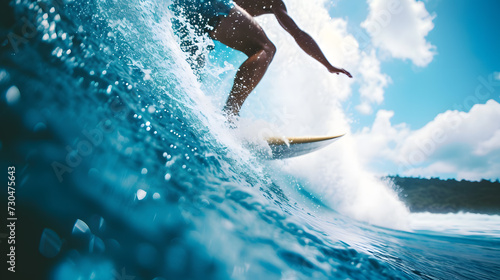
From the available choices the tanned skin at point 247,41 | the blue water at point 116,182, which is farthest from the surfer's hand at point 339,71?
the blue water at point 116,182

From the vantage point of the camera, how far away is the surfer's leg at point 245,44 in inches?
69.6

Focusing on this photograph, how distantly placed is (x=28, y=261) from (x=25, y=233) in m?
0.06

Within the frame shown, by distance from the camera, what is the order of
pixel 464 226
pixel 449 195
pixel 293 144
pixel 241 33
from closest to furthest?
pixel 241 33, pixel 293 144, pixel 464 226, pixel 449 195

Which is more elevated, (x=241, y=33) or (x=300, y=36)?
(x=300, y=36)

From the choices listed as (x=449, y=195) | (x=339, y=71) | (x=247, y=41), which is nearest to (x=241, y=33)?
(x=247, y=41)

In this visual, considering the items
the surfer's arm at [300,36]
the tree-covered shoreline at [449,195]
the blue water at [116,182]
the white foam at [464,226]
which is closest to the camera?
the blue water at [116,182]

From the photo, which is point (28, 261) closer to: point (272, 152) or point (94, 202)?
point (94, 202)

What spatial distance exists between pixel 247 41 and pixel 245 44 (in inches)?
1.5

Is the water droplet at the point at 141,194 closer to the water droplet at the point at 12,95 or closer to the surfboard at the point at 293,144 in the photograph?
the water droplet at the point at 12,95

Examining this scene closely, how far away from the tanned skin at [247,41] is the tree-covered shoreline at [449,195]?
20.5 metres

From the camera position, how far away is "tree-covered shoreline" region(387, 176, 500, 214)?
18.2m

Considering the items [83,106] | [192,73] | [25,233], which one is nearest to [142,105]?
[83,106]

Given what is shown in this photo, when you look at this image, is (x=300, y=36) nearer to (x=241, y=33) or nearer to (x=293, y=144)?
(x=241, y=33)

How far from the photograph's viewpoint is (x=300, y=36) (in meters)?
2.11
